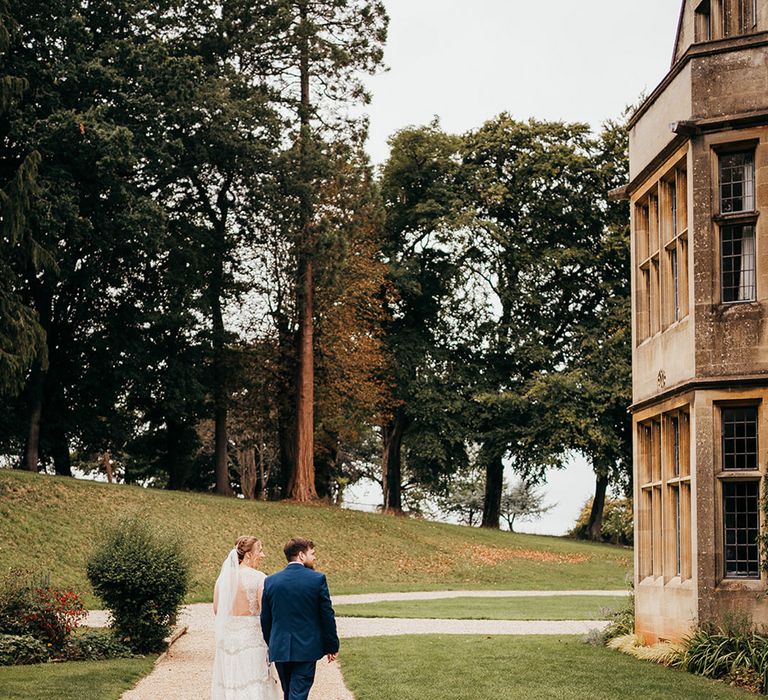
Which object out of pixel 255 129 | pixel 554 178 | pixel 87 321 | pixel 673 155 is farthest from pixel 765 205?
pixel 554 178

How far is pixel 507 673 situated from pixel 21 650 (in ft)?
21.9

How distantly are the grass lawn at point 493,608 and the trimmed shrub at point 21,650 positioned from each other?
9401mm

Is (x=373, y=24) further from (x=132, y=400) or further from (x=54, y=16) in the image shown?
(x=132, y=400)

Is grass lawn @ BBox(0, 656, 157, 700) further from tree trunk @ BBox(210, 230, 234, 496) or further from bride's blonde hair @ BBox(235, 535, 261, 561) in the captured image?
tree trunk @ BBox(210, 230, 234, 496)

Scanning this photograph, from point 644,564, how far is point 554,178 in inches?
1416

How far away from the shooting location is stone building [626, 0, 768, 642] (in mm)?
15734

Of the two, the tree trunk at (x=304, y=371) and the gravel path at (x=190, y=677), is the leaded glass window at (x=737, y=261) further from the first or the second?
the tree trunk at (x=304, y=371)

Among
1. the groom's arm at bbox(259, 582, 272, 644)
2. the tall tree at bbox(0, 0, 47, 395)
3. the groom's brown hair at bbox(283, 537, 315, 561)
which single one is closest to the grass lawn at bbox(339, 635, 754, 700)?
the groom's arm at bbox(259, 582, 272, 644)

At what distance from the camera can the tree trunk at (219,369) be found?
145ft

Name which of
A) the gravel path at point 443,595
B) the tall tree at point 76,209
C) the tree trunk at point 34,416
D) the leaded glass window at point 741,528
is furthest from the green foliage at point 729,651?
the tree trunk at point 34,416

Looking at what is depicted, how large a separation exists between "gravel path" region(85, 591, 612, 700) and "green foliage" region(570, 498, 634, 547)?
27.1m

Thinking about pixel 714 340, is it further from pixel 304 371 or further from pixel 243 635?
pixel 304 371

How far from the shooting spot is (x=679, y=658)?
51.6 ft

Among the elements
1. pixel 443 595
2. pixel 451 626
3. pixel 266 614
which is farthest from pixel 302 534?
pixel 266 614
